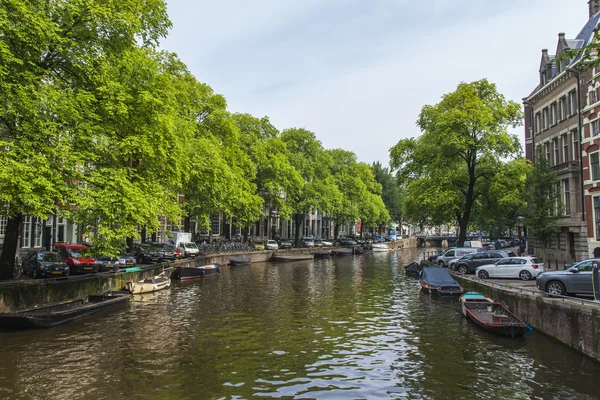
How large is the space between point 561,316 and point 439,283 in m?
12.0

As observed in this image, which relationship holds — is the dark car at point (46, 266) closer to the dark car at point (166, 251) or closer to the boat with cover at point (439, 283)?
the dark car at point (166, 251)

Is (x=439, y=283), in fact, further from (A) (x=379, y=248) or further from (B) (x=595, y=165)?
(A) (x=379, y=248)

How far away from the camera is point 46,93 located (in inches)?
710

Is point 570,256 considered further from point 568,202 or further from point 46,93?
point 46,93

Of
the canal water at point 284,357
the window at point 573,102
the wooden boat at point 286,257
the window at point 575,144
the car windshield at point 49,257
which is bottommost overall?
the canal water at point 284,357

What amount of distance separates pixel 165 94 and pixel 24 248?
20558 millimetres

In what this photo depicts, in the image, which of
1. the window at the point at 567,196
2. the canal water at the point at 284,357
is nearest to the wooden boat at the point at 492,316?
the canal water at the point at 284,357

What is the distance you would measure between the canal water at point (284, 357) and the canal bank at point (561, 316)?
428 mm

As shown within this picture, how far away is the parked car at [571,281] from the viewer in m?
17.9

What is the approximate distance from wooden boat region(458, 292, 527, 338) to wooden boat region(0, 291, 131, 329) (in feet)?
51.7

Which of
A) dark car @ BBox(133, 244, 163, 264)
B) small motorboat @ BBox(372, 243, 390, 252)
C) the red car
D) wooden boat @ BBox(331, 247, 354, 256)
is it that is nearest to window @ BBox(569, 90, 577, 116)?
dark car @ BBox(133, 244, 163, 264)

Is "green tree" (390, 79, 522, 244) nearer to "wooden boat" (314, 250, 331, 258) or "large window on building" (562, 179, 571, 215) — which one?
"large window on building" (562, 179, 571, 215)

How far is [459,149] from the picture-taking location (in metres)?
40.7

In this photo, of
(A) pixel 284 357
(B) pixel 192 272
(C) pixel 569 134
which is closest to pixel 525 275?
(C) pixel 569 134
